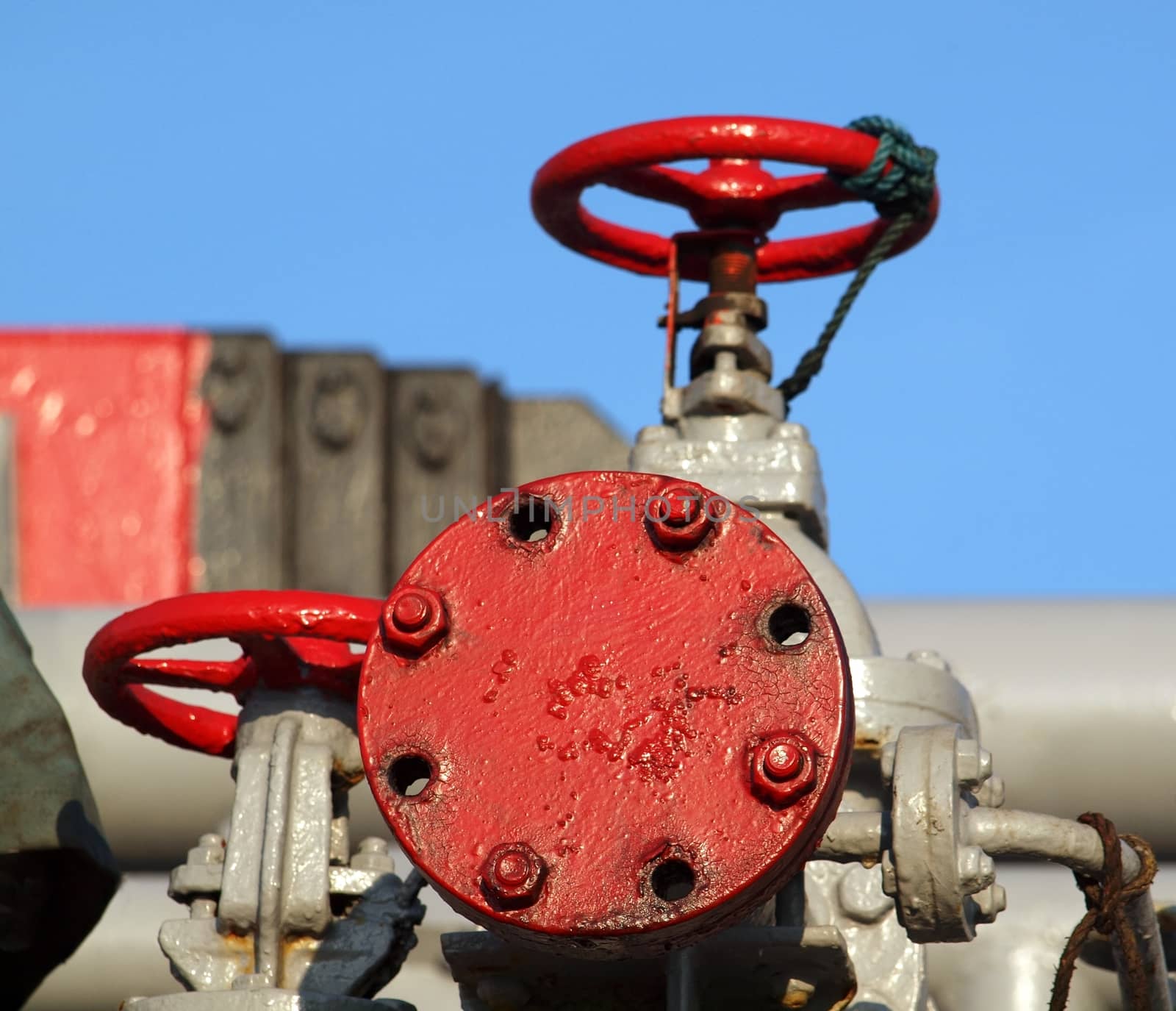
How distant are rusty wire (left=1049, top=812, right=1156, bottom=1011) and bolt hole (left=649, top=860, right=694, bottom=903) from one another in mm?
350

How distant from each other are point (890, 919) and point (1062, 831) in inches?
17.1

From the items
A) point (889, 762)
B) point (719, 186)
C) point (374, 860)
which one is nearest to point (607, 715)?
point (889, 762)

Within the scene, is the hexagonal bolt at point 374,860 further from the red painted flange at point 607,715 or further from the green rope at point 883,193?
the green rope at point 883,193

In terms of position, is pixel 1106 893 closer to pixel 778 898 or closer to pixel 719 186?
pixel 778 898

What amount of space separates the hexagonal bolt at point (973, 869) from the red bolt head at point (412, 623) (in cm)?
37

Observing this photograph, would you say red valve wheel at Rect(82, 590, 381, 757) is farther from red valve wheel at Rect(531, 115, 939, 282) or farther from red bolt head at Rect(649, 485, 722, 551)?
red valve wheel at Rect(531, 115, 939, 282)

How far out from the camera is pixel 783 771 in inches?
52.5

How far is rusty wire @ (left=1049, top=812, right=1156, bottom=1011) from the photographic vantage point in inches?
60.6

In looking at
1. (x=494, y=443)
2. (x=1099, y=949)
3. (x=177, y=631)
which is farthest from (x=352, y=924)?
(x=494, y=443)

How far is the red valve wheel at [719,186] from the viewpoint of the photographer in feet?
6.56

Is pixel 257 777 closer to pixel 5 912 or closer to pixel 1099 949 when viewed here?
pixel 5 912

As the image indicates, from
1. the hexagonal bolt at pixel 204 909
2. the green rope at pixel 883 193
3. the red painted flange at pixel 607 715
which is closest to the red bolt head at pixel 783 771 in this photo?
the red painted flange at pixel 607 715

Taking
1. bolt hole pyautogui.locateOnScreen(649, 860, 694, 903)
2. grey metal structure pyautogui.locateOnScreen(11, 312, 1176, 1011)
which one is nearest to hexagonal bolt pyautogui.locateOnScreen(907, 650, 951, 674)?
grey metal structure pyautogui.locateOnScreen(11, 312, 1176, 1011)

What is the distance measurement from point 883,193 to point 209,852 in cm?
89
